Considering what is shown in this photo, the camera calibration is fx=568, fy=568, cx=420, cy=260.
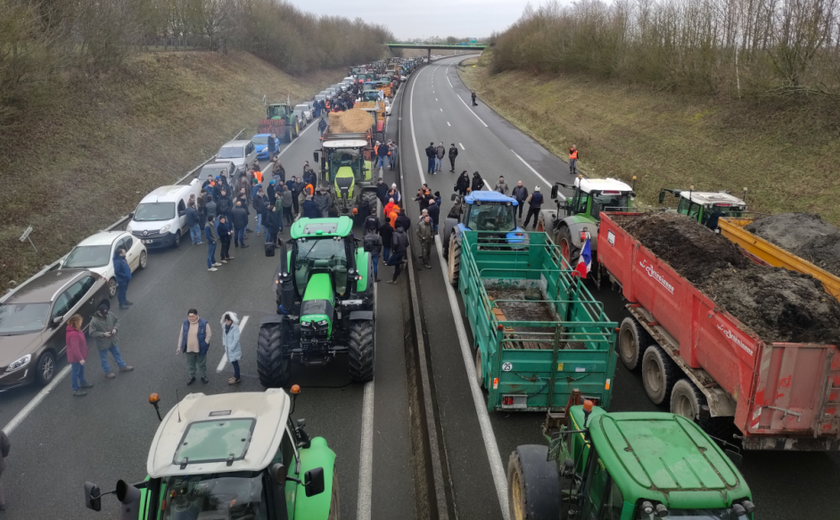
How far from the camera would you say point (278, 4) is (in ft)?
256

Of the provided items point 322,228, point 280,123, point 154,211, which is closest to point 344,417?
point 322,228

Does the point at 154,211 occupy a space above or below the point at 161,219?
above

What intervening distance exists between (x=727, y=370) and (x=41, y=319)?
37.8 feet

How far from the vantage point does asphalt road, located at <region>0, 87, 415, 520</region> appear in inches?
291

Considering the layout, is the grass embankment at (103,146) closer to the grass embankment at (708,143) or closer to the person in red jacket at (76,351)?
the person in red jacket at (76,351)

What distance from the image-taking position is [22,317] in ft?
34.8

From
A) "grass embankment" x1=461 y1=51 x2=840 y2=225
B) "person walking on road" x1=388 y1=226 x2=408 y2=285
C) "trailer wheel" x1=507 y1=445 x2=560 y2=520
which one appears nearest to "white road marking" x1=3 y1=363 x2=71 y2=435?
"person walking on road" x1=388 y1=226 x2=408 y2=285

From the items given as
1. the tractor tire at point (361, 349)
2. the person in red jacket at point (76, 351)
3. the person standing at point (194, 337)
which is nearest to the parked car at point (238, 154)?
the person in red jacket at point (76, 351)

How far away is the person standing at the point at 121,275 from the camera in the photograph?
12609 millimetres

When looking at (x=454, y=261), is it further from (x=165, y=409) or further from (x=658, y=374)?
(x=165, y=409)

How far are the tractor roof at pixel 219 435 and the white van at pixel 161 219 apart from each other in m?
12.6

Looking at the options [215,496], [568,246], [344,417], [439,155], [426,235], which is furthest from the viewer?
[439,155]

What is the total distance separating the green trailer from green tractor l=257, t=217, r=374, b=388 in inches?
77.3

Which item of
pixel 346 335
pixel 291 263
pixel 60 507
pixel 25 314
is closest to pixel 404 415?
pixel 346 335
